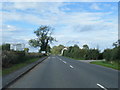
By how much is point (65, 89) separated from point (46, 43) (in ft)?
320

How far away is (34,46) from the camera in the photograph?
107 metres

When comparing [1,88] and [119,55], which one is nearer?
[1,88]

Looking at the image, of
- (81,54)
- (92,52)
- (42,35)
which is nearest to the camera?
(92,52)

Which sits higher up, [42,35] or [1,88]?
[42,35]

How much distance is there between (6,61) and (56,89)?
1361cm

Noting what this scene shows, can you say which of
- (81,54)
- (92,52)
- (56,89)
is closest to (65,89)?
(56,89)

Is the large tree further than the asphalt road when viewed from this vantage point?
Yes

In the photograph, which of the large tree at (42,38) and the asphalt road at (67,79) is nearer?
the asphalt road at (67,79)

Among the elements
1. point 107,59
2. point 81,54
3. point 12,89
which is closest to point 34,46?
point 81,54

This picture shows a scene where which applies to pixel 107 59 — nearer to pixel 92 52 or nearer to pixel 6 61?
pixel 92 52

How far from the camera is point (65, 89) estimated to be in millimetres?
9234

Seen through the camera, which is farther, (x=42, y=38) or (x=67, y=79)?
(x=42, y=38)

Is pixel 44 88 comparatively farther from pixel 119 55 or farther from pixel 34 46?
pixel 34 46

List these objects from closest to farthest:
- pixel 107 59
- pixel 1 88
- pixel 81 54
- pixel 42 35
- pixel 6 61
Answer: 1. pixel 1 88
2. pixel 6 61
3. pixel 107 59
4. pixel 81 54
5. pixel 42 35
